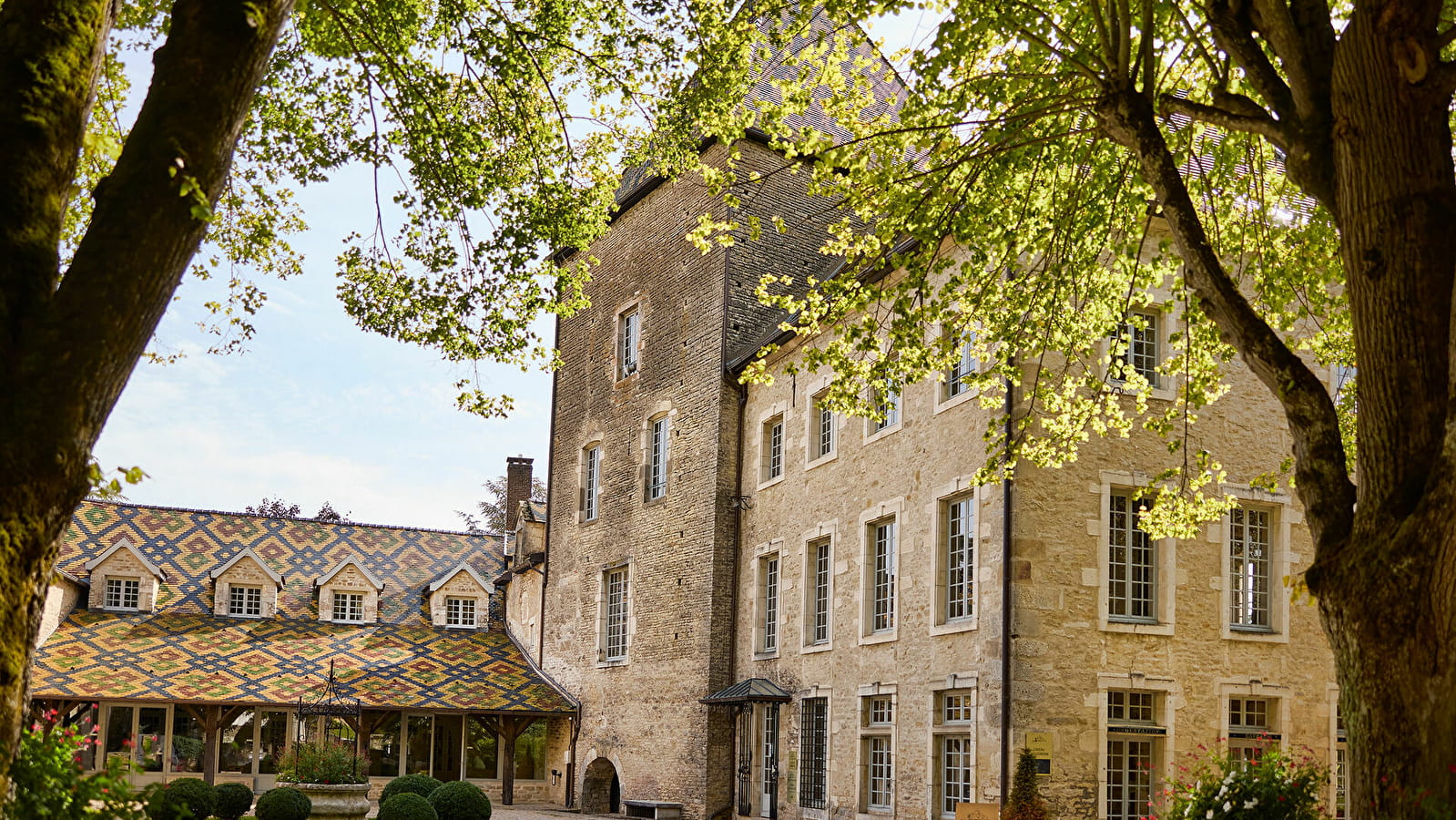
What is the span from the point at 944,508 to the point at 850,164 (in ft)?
21.0

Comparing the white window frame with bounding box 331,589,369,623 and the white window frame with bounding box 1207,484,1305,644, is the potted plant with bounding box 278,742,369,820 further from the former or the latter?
the white window frame with bounding box 1207,484,1305,644

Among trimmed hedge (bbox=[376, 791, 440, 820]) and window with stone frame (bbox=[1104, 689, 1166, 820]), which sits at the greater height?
window with stone frame (bbox=[1104, 689, 1166, 820])

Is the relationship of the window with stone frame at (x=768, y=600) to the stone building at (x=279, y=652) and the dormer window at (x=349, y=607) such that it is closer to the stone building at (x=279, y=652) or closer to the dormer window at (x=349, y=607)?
the stone building at (x=279, y=652)

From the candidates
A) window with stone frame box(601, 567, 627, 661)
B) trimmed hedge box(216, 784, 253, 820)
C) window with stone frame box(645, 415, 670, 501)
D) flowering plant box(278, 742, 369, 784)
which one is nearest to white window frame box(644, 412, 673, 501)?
window with stone frame box(645, 415, 670, 501)

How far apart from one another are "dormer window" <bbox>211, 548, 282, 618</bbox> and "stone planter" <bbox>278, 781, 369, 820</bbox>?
1116cm

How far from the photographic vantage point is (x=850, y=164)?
35.1 ft

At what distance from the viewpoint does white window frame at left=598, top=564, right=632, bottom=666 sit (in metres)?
24.9

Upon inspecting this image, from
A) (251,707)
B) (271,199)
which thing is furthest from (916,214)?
(251,707)

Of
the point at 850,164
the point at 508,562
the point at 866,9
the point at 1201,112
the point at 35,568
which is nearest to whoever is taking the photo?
the point at 35,568

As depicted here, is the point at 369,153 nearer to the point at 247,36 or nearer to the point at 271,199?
the point at 271,199

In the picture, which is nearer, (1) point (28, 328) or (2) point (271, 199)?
(1) point (28, 328)

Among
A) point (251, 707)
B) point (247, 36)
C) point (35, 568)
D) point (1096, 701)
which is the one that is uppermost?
point (247, 36)

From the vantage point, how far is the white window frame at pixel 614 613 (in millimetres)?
24906

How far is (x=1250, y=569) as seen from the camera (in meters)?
15.3
